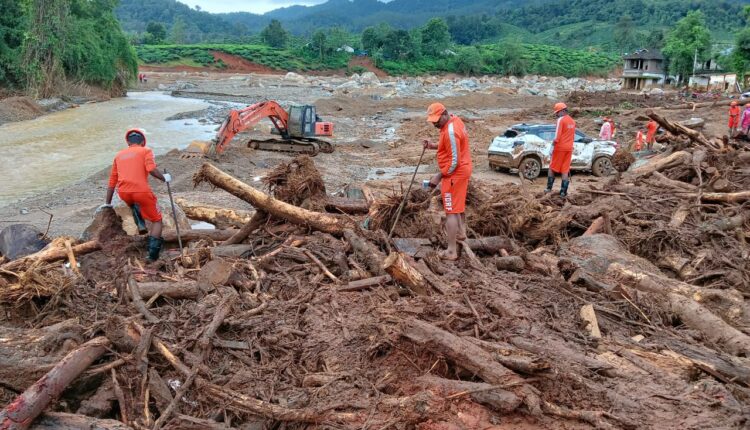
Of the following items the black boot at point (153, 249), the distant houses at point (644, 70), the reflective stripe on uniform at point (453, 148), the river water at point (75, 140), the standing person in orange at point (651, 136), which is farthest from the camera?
the distant houses at point (644, 70)

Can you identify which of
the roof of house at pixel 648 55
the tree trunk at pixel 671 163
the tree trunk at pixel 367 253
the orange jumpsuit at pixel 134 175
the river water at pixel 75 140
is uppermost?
the roof of house at pixel 648 55

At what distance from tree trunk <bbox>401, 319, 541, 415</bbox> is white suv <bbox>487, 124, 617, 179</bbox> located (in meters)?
13.2

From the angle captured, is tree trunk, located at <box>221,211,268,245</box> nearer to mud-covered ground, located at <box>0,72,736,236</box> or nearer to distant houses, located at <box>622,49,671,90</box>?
mud-covered ground, located at <box>0,72,736,236</box>

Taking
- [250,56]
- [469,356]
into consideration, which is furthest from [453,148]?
[250,56]

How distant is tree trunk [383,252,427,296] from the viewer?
558cm

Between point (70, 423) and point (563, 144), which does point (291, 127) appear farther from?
point (70, 423)

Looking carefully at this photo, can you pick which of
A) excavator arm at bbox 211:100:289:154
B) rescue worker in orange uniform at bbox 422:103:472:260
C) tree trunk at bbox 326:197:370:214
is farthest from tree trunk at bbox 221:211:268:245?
excavator arm at bbox 211:100:289:154

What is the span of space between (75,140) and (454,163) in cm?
2327

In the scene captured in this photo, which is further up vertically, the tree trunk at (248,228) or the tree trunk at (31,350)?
the tree trunk at (248,228)

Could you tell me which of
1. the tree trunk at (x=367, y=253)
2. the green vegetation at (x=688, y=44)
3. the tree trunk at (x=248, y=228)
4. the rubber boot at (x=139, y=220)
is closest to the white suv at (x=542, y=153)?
the tree trunk at (x=248, y=228)

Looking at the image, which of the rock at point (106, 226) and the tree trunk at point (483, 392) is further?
the rock at point (106, 226)

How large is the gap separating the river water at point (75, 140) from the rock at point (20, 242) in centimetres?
828

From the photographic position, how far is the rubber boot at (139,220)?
24.4ft

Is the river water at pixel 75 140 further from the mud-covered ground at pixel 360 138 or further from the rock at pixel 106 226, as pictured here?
the rock at pixel 106 226
